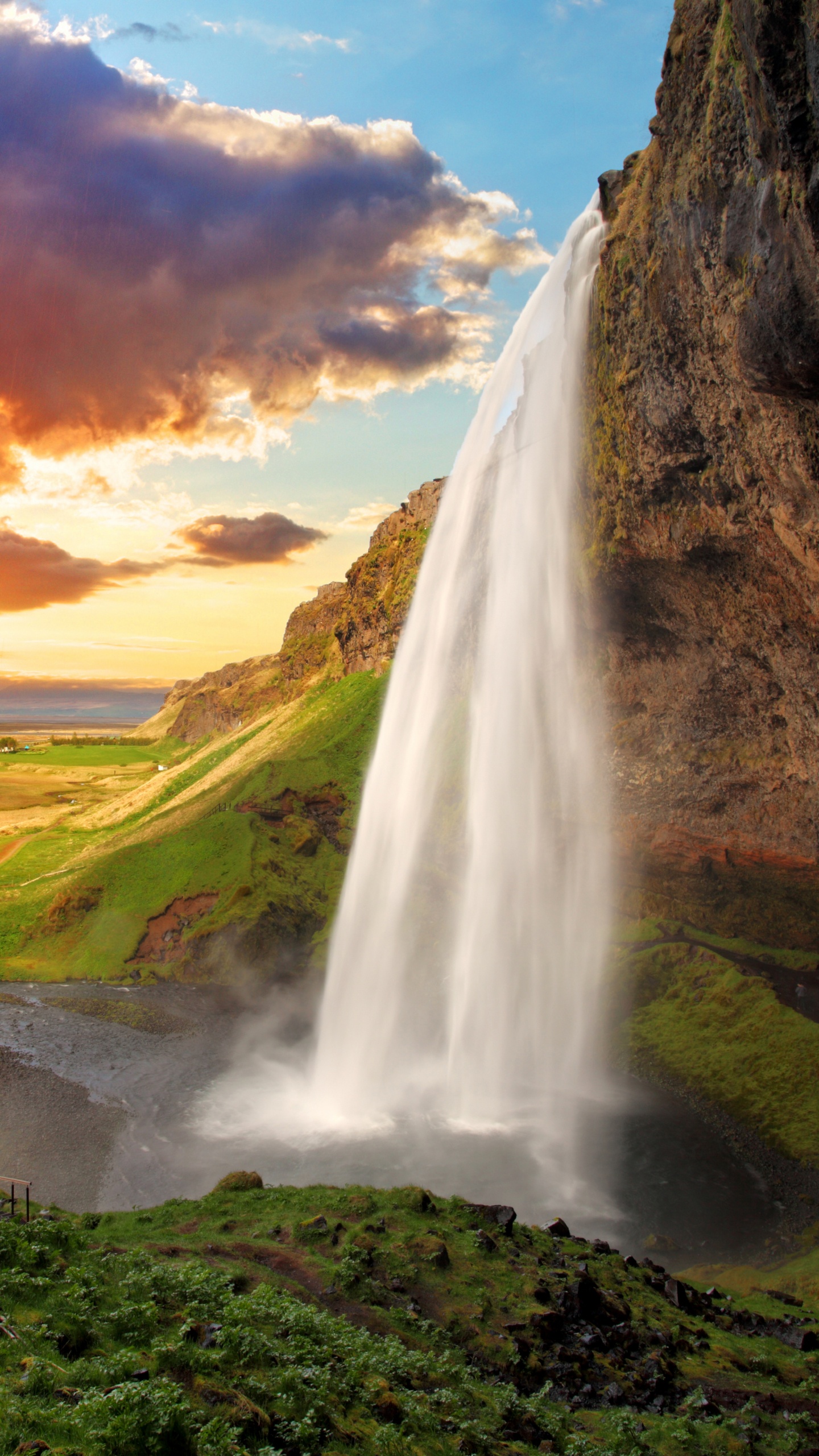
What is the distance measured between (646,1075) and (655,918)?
9.94m

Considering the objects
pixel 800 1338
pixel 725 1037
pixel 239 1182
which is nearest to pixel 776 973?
pixel 725 1037

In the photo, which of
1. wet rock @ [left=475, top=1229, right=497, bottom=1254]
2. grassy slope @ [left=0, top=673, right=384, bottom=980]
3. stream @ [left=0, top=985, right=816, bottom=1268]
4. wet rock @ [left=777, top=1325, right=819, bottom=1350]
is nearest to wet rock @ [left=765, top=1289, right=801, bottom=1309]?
wet rock @ [left=777, top=1325, right=819, bottom=1350]

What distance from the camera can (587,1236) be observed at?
72.4ft

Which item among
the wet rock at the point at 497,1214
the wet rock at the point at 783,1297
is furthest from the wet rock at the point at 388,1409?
the wet rock at the point at 783,1297

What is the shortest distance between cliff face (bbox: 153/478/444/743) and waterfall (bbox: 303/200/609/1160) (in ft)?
107

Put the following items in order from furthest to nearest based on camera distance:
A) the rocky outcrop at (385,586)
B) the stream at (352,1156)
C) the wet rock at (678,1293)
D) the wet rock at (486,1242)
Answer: the rocky outcrop at (385,586), the stream at (352,1156), the wet rock at (486,1242), the wet rock at (678,1293)

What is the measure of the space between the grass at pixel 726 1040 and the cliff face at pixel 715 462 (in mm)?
5394

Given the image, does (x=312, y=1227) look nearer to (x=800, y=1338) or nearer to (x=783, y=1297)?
(x=800, y=1338)

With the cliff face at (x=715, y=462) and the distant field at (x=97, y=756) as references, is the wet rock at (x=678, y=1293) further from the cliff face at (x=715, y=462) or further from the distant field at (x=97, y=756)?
the distant field at (x=97, y=756)

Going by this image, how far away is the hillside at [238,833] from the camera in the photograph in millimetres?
46875

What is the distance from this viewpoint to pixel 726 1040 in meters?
32.7

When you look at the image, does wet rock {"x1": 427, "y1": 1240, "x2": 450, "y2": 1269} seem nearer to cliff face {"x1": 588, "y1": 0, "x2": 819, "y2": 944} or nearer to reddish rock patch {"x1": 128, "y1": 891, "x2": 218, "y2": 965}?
cliff face {"x1": 588, "y1": 0, "x2": 819, "y2": 944}

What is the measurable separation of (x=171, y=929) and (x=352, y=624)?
4460 centimetres

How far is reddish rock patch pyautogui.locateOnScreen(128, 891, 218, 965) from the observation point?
153ft
